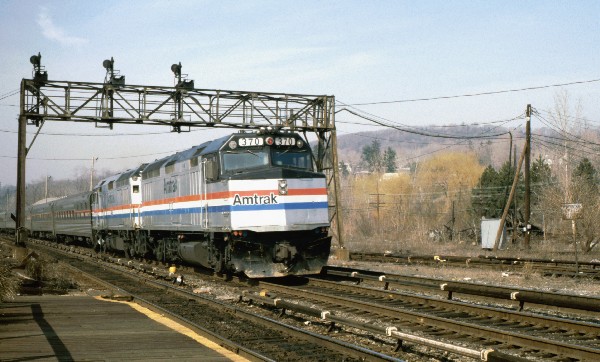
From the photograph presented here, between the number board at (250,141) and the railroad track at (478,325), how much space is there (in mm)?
4595

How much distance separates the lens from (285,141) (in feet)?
60.3

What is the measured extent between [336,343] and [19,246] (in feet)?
73.1

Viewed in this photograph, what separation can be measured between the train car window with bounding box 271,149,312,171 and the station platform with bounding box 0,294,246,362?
6070mm

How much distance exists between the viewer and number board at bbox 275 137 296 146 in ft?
59.9

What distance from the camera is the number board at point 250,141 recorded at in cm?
1806

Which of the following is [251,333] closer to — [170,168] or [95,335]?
[95,335]

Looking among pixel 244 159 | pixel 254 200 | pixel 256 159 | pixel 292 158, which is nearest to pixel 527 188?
pixel 292 158

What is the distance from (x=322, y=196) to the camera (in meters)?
18.2

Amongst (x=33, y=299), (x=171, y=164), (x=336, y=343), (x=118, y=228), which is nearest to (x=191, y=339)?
(x=336, y=343)

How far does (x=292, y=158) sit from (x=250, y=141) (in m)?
1.26

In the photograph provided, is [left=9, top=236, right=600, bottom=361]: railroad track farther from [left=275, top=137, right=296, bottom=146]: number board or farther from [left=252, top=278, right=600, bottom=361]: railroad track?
[left=275, top=137, right=296, bottom=146]: number board

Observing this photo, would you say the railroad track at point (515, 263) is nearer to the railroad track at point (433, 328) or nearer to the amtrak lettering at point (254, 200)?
the railroad track at point (433, 328)

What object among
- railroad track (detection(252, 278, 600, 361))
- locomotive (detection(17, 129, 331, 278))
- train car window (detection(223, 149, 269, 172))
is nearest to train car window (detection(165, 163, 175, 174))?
locomotive (detection(17, 129, 331, 278))

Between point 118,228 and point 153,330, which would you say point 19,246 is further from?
point 153,330
